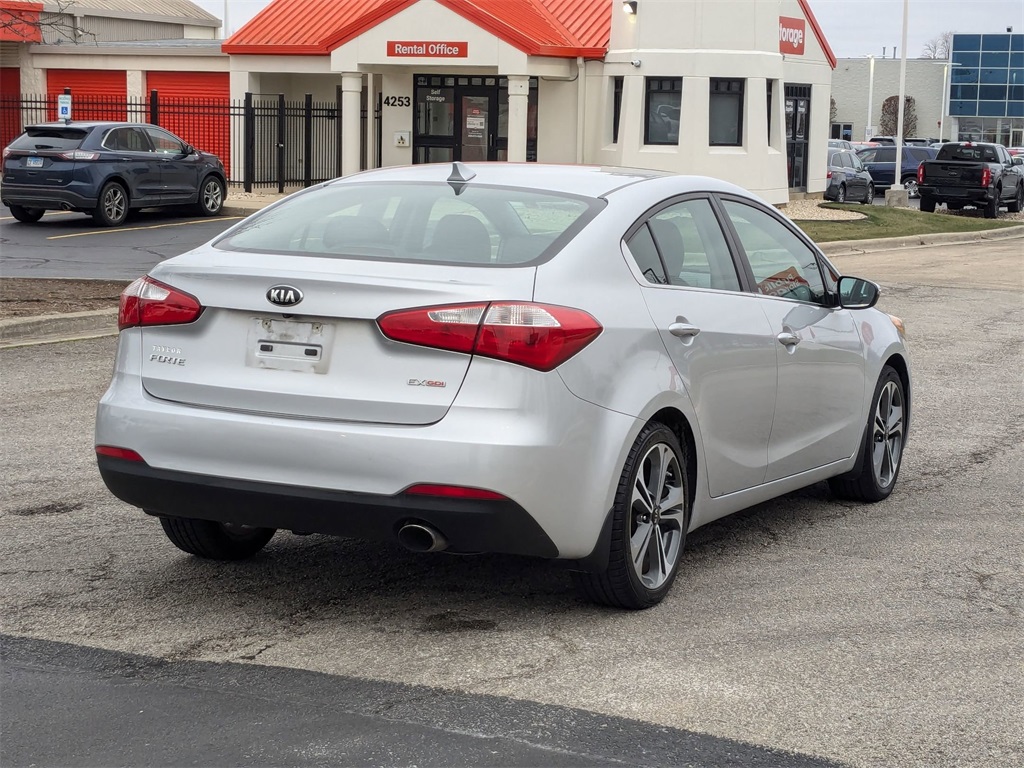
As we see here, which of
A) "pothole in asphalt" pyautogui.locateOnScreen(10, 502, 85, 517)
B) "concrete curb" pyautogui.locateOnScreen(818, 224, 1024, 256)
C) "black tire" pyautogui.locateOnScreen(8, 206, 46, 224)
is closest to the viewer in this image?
"pothole in asphalt" pyautogui.locateOnScreen(10, 502, 85, 517)

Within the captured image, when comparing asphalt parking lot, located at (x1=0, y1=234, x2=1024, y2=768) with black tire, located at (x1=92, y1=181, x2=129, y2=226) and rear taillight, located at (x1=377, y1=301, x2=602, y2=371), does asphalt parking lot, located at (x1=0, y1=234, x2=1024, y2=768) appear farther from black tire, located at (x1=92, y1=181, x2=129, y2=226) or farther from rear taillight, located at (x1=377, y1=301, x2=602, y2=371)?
black tire, located at (x1=92, y1=181, x2=129, y2=226)

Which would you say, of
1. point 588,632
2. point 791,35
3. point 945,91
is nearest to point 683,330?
point 588,632

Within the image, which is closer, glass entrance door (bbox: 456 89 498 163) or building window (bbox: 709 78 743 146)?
building window (bbox: 709 78 743 146)

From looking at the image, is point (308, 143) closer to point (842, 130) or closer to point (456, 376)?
point (456, 376)

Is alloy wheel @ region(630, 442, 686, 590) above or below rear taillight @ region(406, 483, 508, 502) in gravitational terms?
below

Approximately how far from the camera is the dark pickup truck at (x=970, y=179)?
37344mm

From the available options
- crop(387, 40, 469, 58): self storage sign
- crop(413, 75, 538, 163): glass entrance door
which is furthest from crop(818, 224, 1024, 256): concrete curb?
crop(387, 40, 469, 58): self storage sign

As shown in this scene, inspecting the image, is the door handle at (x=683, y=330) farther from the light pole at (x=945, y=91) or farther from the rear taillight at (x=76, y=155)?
the light pole at (x=945, y=91)

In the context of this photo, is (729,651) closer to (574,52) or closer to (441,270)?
(441,270)

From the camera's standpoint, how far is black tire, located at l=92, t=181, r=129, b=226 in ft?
77.7

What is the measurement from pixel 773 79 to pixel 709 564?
97.3 feet

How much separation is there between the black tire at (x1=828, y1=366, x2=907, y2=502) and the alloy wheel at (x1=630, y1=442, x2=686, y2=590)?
189cm

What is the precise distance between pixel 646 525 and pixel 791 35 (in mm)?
31772

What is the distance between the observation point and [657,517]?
5297 mm
